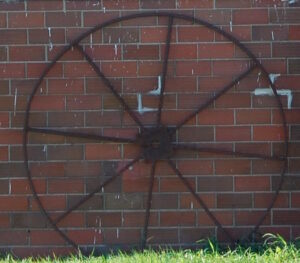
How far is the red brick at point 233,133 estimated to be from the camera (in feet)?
21.1

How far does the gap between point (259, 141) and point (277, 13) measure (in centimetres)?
81

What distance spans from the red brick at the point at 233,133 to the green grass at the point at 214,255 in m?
0.64

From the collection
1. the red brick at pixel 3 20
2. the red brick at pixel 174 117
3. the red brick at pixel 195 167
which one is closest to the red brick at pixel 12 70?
the red brick at pixel 3 20

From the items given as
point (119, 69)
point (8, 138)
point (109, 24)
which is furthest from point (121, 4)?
point (8, 138)

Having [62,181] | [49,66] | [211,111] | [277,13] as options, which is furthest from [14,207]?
[277,13]

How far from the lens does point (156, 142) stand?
252 inches

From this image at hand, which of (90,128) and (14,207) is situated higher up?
(90,128)

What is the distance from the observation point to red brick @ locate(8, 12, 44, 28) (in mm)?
6367

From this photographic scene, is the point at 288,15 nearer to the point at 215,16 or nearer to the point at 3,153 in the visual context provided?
the point at 215,16

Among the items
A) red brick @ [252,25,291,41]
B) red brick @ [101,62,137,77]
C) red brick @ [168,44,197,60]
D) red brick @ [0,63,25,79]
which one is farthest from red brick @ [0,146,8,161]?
red brick @ [252,25,291,41]

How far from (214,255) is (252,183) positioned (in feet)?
2.09

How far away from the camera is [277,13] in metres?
6.39

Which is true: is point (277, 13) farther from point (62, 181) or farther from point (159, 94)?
point (62, 181)

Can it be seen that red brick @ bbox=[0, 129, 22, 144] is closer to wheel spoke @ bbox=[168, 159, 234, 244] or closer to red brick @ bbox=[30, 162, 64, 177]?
red brick @ bbox=[30, 162, 64, 177]
